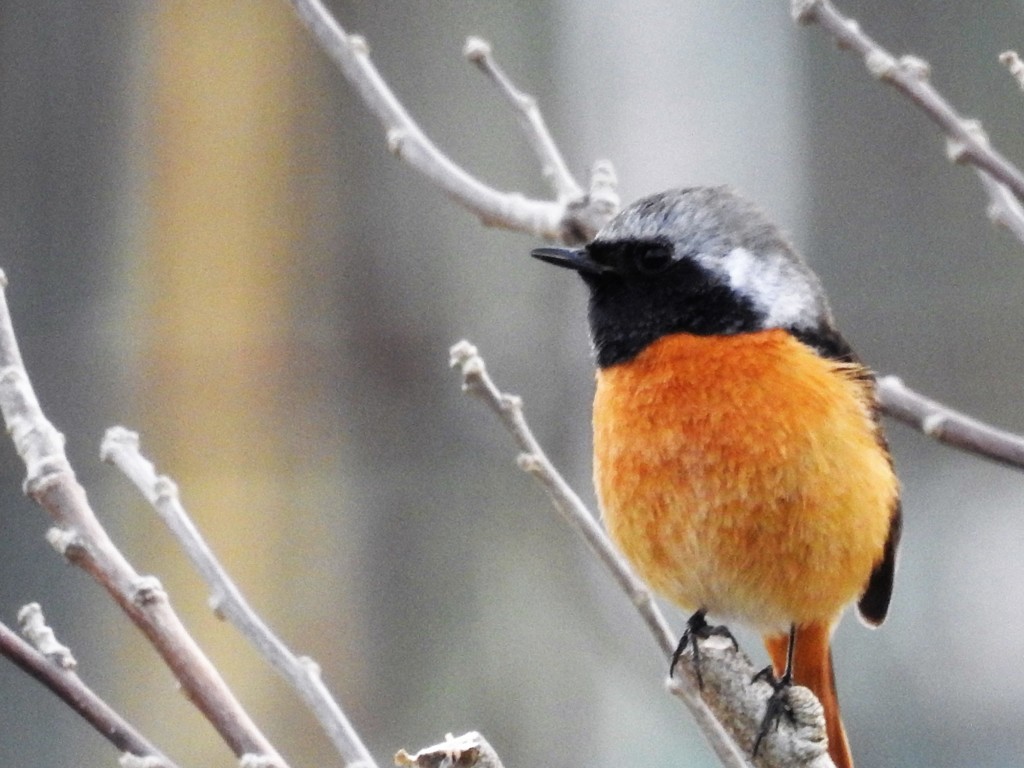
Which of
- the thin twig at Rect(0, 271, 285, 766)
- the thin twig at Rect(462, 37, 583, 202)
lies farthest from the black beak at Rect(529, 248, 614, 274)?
the thin twig at Rect(0, 271, 285, 766)

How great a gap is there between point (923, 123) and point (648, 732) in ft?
7.54

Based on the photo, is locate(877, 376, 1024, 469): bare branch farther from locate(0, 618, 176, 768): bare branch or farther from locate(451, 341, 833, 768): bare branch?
locate(0, 618, 176, 768): bare branch

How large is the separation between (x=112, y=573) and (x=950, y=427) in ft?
3.98

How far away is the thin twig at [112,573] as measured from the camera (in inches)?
75.8

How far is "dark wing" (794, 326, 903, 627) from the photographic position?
3207 millimetres

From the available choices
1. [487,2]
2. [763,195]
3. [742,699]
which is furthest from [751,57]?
[742,699]

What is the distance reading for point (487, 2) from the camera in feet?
20.4

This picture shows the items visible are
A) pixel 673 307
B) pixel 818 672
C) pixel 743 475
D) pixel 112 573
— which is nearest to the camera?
pixel 112 573

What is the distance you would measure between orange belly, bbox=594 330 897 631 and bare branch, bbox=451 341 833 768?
52 centimetres

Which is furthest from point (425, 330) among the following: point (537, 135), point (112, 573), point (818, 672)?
point (112, 573)

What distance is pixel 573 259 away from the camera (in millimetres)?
3059

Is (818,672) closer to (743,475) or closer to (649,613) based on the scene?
(743,475)

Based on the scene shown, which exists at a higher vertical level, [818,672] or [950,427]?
[950,427]

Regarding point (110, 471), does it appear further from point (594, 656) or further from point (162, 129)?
point (594, 656)
